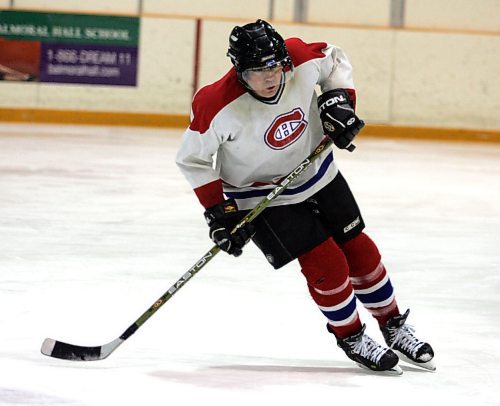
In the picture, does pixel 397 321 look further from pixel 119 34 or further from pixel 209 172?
pixel 119 34

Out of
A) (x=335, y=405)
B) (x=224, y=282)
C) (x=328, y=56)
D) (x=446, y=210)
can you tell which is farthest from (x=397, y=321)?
(x=446, y=210)

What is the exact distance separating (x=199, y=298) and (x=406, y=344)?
927 mm

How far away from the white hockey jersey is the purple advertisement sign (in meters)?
7.15

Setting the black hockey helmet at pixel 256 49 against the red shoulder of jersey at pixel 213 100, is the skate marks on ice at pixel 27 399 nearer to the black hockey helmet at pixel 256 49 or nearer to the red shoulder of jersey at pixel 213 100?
the red shoulder of jersey at pixel 213 100

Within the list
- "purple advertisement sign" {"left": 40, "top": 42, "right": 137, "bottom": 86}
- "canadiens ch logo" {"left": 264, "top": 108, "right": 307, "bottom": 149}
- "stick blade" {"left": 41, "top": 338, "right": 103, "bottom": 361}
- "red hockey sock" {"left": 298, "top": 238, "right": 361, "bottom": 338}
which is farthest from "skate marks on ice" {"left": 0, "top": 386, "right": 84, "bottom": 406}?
"purple advertisement sign" {"left": 40, "top": 42, "right": 137, "bottom": 86}

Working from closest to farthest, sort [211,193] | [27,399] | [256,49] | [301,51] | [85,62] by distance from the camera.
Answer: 1. [27,399]
2. [256,49]
3. [211,193]
4. [301,51]
5. [85,62]

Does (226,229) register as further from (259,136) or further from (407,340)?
(407,340)

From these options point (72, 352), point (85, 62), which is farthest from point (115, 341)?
point (85, 62)

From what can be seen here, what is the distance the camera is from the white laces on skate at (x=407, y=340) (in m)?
3.02

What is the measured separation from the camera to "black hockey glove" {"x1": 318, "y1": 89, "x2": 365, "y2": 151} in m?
2.95

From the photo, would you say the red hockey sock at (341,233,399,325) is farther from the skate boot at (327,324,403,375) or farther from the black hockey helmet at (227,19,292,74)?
the black hockey helmet at (227,19,292,74)

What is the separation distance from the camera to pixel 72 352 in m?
3.00

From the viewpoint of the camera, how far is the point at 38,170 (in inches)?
275

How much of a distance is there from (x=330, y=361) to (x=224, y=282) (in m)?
1.01
